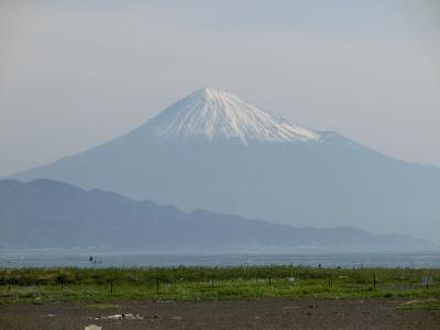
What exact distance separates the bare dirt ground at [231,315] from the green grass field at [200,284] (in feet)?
8.21

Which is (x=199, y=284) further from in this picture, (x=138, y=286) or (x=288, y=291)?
(x=288, y=291)

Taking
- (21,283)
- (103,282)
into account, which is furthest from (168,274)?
(21,283)

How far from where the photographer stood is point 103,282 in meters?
45.8

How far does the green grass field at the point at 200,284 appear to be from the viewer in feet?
121

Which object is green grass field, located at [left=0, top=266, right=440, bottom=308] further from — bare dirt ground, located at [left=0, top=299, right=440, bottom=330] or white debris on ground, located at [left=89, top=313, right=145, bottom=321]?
white debris on ground, located at [left=89, top=313, right=145, bottom=321]

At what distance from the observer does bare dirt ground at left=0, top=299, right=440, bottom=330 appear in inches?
1032

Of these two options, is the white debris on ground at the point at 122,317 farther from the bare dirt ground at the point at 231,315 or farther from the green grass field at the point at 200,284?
the green grass field at the point at 200,284

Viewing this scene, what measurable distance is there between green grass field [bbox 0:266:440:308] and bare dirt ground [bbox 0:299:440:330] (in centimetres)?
250

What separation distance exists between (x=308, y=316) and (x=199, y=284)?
49.1 ft

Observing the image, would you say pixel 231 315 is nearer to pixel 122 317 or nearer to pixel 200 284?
pixel 122 317

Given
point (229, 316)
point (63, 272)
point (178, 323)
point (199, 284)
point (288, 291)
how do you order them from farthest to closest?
1. point (63, 272)
2. point (199, 284)
3. point (288, 291)
4. point (229, 316)
5. point (178, 323)

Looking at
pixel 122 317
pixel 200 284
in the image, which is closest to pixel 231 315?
pixel 122 317

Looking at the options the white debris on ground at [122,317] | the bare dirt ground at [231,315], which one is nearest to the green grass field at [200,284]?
the bare dirt ground at [231,315]

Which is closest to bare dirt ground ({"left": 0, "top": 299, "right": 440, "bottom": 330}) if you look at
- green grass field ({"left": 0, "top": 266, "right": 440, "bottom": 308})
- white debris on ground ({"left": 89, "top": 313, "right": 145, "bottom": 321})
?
white debris on ground ({"left": 89, "top": 313, "right": 145, "bottom": 321})
